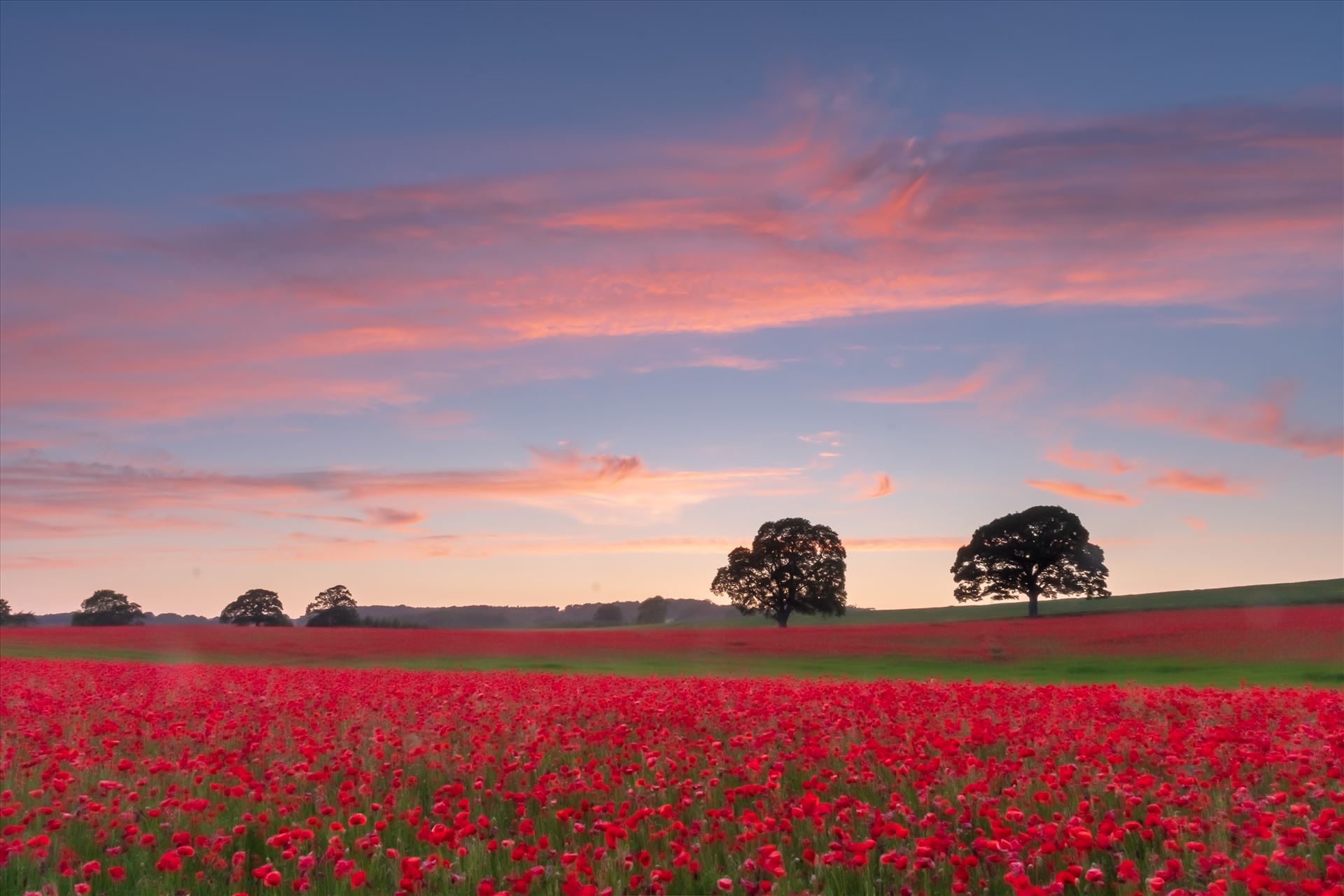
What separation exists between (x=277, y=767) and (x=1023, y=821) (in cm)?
709

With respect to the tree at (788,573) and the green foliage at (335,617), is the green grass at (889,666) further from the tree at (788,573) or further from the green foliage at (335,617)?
the green foliage at (335,617)

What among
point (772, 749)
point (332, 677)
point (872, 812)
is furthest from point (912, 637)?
point (872, 812)

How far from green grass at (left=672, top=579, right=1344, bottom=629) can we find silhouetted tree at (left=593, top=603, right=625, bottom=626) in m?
61.3

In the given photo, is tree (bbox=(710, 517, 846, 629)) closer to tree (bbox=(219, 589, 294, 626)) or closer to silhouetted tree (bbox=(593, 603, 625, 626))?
tree (bbox=(219, 589, 294, 626))

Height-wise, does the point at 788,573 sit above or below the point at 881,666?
above

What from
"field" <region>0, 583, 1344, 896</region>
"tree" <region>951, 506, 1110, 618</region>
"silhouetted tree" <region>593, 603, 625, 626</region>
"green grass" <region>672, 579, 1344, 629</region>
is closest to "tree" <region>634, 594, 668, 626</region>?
"silhouetted tree" <region>593, 603, 625, 626</region>

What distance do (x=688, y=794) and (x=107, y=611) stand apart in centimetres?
11268

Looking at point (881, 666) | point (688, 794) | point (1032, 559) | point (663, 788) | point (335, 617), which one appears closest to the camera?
point (663, 788)

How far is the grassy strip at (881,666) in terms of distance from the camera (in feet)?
95.7

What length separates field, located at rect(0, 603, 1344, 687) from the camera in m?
32.8

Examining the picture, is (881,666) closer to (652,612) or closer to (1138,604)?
(1138,604)

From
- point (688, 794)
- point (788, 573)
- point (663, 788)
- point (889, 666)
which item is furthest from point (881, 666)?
point (788, 573)

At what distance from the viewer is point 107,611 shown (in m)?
104

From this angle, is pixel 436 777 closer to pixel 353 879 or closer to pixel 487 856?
pixel 487 856
